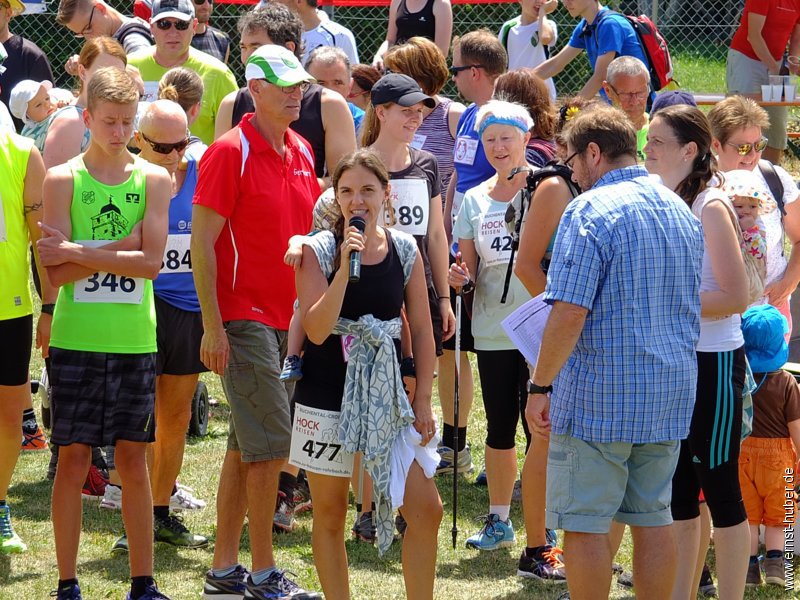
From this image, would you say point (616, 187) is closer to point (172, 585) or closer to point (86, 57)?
point (172, 585)

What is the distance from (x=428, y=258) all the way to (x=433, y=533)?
1470 mm

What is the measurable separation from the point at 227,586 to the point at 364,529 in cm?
95

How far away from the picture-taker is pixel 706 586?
4797 millimetres

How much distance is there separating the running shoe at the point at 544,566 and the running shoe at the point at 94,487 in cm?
224

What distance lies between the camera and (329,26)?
838cm

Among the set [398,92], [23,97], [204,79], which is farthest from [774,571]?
[23,97]

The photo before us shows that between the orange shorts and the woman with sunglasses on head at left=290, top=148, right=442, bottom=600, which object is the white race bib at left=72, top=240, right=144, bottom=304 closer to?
the woman with sunglasses on head at left=290, top=148, right=442, bottom=600

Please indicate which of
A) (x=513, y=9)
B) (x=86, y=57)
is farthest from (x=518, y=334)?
(x=513, y=9)

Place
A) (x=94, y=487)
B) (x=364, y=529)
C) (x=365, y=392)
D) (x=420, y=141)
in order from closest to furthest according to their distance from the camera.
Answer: (x=365, y=392), (x=364, y=529), (x=94, y=487), (x=420, y=141)

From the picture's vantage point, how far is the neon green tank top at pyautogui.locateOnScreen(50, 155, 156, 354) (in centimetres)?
436

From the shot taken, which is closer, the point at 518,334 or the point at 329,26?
the point at 518,334

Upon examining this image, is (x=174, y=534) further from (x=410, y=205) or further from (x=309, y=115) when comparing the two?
(x=309, y=115)

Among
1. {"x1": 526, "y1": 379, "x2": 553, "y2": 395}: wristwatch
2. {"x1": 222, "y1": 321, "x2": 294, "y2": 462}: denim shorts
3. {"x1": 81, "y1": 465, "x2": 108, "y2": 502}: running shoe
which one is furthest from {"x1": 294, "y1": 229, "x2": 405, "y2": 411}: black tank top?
{"x1": 81, "y1": 465, "x2": 108, "y2": 502}: running shoe

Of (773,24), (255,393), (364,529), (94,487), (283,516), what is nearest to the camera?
(255,393)
